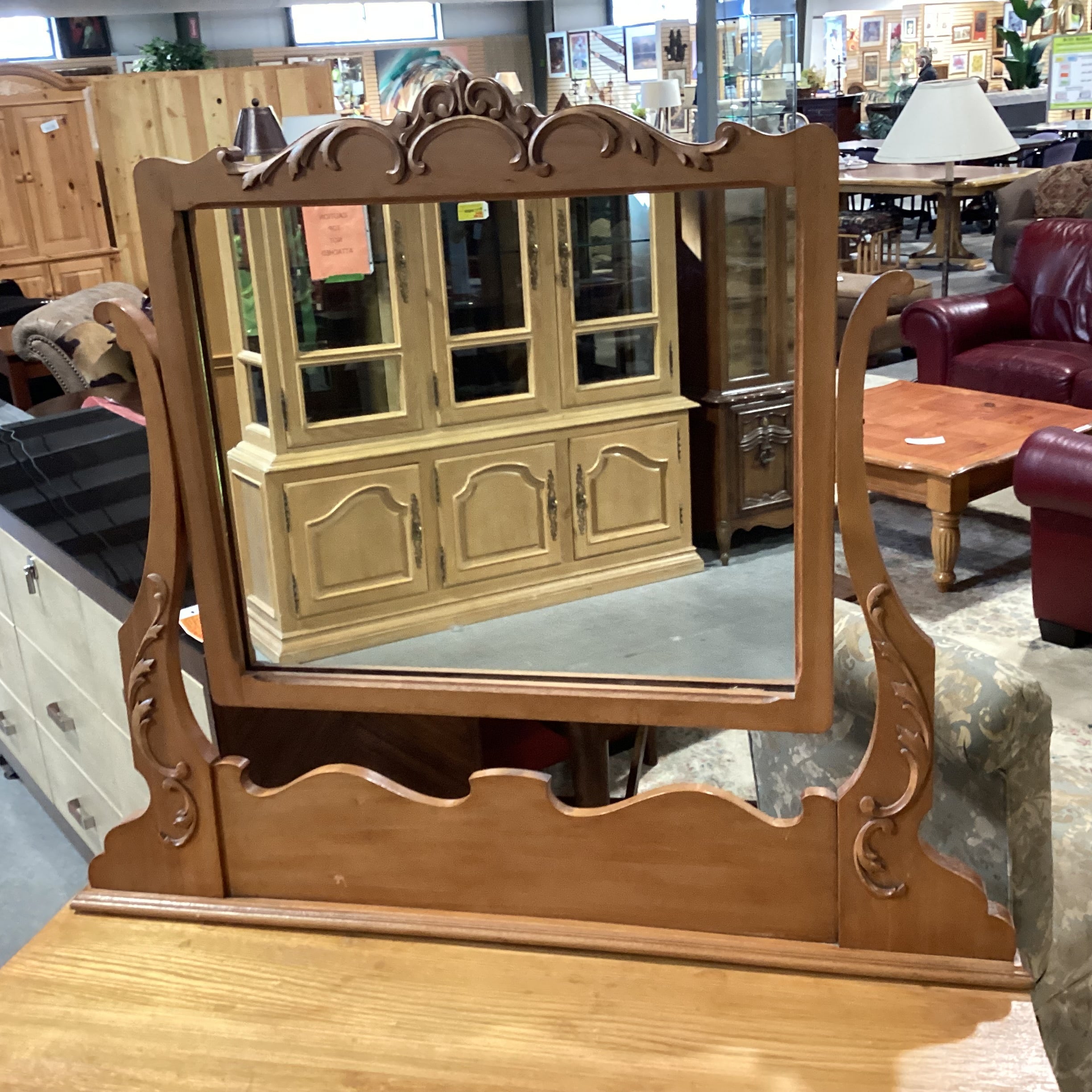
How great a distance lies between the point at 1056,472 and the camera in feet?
10.3

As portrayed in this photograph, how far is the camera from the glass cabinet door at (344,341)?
1.08m

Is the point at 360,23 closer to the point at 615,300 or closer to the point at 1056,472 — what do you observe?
the point at 1056,472

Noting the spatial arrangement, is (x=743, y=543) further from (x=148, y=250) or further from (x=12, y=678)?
(x=12, y=678)

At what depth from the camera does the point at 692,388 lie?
1099 mm

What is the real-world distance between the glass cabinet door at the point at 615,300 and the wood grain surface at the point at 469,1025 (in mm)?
546

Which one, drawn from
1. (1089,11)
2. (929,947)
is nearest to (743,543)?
(929,947)

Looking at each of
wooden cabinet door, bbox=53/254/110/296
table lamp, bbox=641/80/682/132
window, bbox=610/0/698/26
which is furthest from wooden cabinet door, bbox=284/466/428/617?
window, bbox=610/0/698/26

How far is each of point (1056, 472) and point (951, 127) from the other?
3.01 metres

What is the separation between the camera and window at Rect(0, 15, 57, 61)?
10.9m

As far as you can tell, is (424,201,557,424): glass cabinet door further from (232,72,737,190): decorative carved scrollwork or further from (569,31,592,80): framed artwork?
(569,31,592,80): framed artwork

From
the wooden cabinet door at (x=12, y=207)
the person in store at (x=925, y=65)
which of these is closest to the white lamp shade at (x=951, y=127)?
the wooden cabinet door at (x=12, y=207)

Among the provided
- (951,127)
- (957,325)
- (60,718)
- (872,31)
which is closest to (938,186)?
(951,127)

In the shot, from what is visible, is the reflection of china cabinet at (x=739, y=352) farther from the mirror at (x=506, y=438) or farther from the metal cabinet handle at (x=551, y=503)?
the metal cabinet handle at (x=551, y=503)

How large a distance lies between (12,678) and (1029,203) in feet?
24.6
